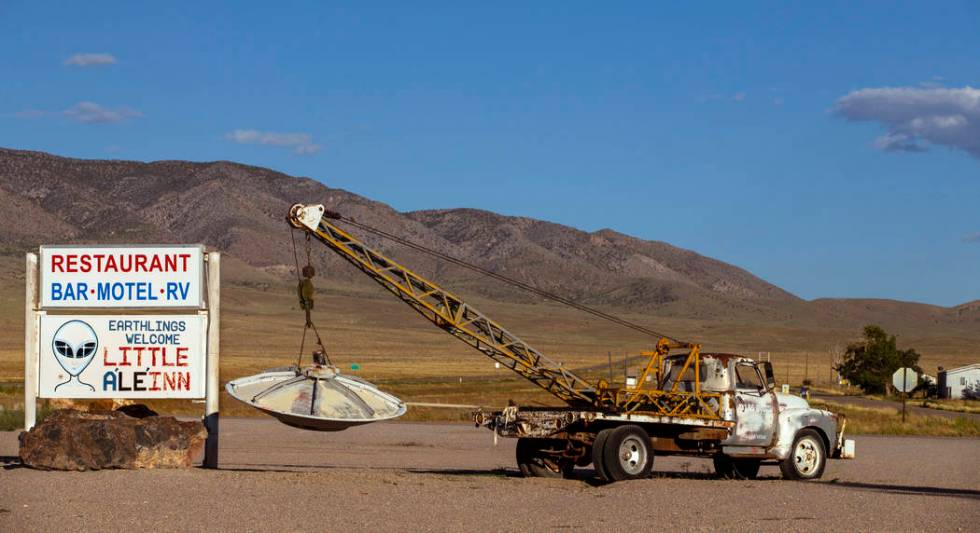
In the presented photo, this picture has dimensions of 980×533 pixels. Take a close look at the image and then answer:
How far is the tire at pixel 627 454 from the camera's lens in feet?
75.7

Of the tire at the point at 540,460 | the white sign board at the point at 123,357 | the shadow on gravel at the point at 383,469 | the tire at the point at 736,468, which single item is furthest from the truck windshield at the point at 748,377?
Result: the white sign board at the point at 123,357

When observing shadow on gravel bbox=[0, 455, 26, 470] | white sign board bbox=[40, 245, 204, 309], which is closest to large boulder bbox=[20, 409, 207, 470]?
shadow on gravel bbox=[0, 455, 26, 470]

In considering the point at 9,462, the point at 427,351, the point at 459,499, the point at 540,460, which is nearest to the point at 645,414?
the point at 540,460

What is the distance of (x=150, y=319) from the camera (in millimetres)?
25344

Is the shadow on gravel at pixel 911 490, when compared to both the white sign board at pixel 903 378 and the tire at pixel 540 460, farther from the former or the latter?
the white sign board at pixel 903 378

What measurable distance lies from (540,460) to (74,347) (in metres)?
8.56

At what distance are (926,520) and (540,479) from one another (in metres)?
7.51

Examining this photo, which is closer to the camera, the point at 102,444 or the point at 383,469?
the point at 102,444

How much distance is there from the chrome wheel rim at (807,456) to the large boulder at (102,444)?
10.6 metres

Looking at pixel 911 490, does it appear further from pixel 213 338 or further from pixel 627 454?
pixel 213 338

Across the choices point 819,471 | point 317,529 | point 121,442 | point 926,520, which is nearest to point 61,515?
point 317,529

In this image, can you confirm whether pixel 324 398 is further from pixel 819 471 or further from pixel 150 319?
pixel 819 471

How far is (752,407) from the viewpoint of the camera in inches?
976

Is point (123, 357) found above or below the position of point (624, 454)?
above
